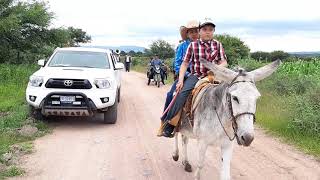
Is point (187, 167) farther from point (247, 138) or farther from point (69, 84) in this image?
point (69, 84)

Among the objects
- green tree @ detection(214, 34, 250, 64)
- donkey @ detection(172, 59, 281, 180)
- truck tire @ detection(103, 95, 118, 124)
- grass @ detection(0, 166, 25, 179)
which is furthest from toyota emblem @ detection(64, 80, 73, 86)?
green tree @ detection(214, 34, 250, 64)

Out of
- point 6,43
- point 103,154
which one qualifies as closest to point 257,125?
point 103,154

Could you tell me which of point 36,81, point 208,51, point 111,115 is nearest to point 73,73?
point 36,81

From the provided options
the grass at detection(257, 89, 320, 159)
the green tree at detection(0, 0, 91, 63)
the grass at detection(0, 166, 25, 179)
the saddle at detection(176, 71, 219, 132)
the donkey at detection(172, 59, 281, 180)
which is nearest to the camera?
the donkey at detection(172, 59, 281, 180)

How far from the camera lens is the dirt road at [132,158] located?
7.13 metres

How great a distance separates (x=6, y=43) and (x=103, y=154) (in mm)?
18777

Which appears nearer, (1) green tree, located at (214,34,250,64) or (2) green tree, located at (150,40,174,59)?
(1) green tree, located at (214,34,250,64)

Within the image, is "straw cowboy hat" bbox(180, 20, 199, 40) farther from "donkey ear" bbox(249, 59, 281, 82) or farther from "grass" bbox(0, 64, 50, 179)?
"grass" bbox(0, 64, 50, 179)

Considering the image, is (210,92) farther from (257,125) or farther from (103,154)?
(257,125)

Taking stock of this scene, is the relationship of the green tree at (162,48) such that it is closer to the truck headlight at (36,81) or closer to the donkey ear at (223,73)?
the truck headlight at (36,81)

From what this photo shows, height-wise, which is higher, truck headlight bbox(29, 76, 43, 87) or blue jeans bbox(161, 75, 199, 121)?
blue jeans bbox(161, 75, 199, 121)

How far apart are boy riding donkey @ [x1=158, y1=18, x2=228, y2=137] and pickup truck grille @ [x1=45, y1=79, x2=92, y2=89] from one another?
4.21m

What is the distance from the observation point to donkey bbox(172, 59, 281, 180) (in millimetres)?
4629

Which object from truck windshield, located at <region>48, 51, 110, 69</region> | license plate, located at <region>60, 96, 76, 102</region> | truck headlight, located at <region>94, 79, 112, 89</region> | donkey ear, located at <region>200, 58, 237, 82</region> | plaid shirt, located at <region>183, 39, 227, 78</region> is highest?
plaid shirt, located at <region>183, 39, 227, 78</region>
